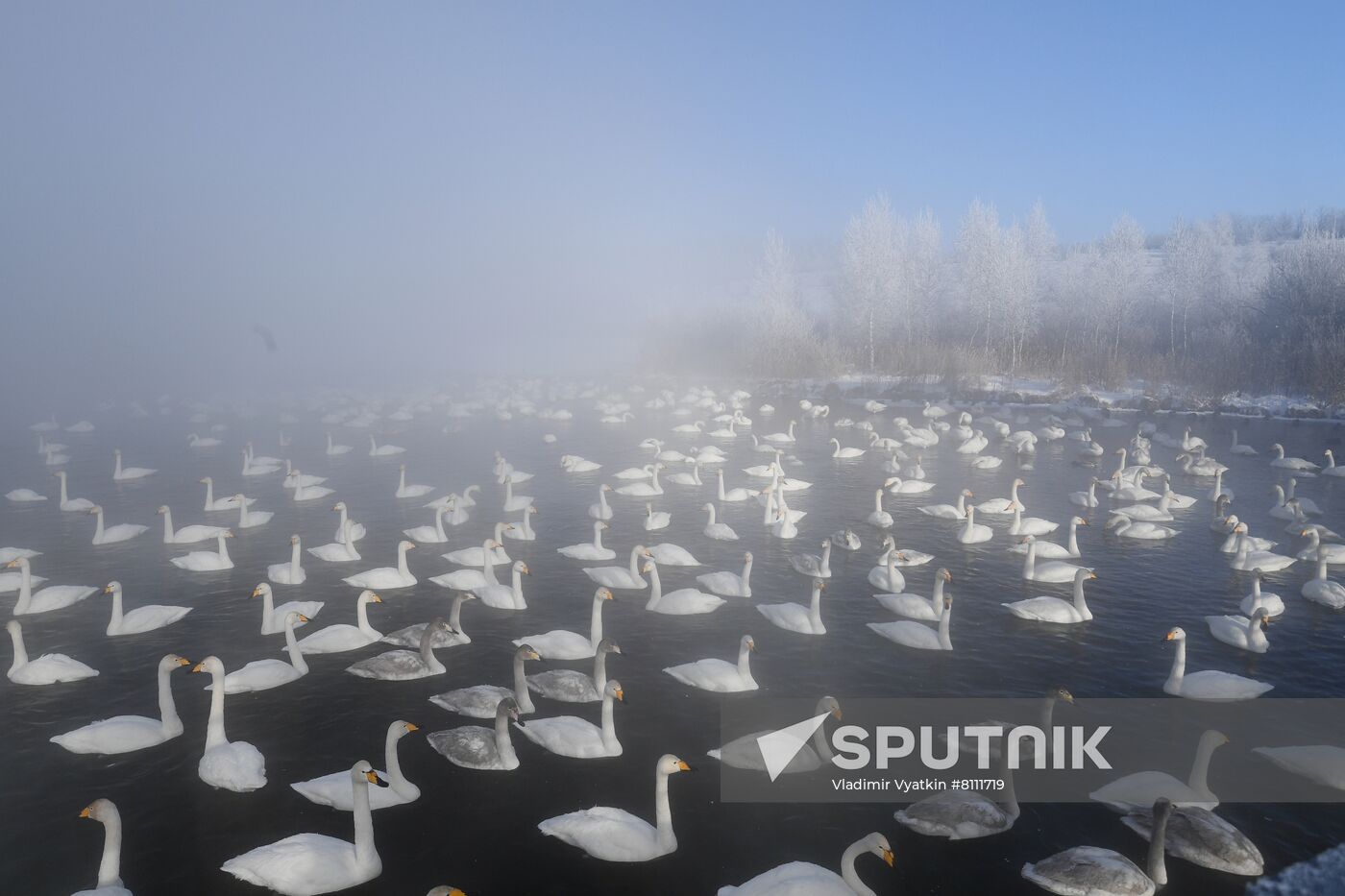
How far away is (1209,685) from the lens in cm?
1064

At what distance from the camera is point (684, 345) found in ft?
252

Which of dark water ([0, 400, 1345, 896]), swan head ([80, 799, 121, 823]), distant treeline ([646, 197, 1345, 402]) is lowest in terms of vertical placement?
dark water ([0, 400, 1345, 896])

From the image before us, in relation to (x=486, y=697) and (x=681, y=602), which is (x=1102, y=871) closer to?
(x=486, y=697)

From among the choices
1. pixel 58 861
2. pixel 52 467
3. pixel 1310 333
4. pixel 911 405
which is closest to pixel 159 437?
pixel 52 467

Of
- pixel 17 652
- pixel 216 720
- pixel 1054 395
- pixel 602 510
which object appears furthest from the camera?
pixel 1054 395

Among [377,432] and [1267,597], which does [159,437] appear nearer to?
[377,432]

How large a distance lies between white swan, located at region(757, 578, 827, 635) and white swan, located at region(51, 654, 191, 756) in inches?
339

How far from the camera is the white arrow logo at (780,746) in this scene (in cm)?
877

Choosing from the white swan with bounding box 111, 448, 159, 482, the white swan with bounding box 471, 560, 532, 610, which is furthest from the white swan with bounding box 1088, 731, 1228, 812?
the white swan with bounding box 111, 448, 159, 482

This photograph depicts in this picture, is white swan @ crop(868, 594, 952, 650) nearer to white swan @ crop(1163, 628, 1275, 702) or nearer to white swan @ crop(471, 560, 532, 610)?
white swan @ crop(1163, 628, 1275, 702)

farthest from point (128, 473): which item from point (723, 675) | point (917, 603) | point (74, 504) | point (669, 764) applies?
point (669, 764)

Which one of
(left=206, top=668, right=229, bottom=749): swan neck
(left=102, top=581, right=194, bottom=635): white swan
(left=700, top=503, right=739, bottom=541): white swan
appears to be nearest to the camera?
(left=206, top=668, right=229, bottom=749): swan neck

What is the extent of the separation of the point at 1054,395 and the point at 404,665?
43637mm

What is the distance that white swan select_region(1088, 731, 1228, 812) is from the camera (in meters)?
8.09
